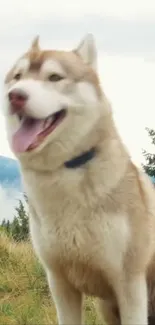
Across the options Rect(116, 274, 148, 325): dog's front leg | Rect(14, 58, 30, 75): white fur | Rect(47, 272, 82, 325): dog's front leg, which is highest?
Rect(14, 58, 30, 75): white fur

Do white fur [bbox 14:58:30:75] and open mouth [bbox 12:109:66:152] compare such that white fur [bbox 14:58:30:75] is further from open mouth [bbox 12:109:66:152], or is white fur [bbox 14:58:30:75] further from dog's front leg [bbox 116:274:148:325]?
dog's front leg [bbox 116:274:148:325]

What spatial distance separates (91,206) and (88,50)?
986mm

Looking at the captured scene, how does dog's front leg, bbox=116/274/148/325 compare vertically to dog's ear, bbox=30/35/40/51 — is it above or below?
below

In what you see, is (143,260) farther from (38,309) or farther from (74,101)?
(38,309)

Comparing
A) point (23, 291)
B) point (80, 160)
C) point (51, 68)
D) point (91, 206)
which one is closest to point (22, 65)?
point (51, 68)

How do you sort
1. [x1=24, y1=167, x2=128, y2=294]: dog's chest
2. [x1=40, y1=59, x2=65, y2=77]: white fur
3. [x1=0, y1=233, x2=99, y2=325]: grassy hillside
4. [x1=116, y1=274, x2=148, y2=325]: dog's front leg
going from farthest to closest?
[x1=0, y1=233, x2=99, y2=325]: grassy hillside, [x1=116, y1=274, x2=148, y2=325]: dog's front leg, [x1=24, y1=167, x2=128, y2=294]: dog's chest, [x1=40, y1=59, x2=65, y2=77]: white fur

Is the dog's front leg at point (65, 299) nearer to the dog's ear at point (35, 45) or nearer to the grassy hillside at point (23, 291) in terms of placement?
the grassy hillside at point (23, 291)

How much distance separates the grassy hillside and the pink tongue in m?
2.23

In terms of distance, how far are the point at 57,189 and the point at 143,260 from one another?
27.6 inches

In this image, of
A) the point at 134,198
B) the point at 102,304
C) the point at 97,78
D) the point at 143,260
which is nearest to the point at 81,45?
the point at 97,78

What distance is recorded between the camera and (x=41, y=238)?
19.6 feet

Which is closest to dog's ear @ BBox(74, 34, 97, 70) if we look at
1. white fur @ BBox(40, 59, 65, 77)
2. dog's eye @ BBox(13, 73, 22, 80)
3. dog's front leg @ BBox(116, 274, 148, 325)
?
white fur @ BBox(40, 59, 65, 77)

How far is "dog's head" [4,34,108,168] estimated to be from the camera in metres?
5.54

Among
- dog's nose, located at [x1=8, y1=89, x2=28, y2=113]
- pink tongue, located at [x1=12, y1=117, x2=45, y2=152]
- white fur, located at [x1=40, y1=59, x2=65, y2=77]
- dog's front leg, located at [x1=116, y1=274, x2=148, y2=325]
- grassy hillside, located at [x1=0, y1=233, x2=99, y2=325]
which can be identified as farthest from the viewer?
grassy hillside, located at [x1=0, y1=233, x2=99, y2=325]
